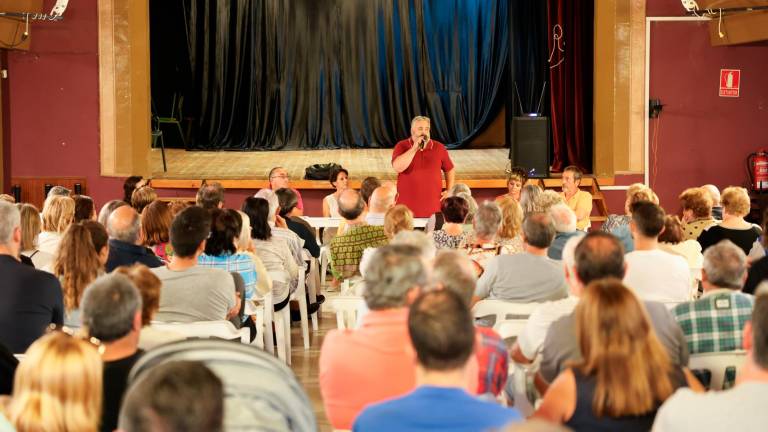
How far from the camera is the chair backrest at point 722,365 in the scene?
3605 millimetres

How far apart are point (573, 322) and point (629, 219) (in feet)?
13.7

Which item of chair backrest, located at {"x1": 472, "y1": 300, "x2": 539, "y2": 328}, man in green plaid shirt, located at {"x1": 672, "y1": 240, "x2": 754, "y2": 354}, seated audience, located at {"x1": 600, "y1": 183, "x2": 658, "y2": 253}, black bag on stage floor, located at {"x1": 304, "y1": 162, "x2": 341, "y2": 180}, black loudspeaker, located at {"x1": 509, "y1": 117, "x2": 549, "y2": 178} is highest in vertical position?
black loudspeaker, located at {"x1": 509, "y1": 117, "x2": 549, "y2": 178}

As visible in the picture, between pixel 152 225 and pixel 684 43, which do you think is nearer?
pixel 152 225

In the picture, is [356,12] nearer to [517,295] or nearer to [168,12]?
[168,12]

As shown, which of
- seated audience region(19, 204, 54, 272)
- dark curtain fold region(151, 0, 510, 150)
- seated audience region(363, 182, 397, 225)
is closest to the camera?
seated audience region(19, 204, 54, 272)

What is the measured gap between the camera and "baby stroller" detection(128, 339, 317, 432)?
237cm

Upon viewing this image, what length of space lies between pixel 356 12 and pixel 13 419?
13071 millimetres

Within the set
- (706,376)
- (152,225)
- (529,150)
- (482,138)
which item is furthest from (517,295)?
(482,138)

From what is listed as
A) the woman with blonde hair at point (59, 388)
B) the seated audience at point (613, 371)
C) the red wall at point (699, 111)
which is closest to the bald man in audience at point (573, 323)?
the seated audience at point (613, 371)

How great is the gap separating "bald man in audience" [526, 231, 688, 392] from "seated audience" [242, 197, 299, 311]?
2.86 meters

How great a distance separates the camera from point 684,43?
441 inches

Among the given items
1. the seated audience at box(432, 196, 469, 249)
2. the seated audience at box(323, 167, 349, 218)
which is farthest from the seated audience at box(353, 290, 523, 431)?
the seated audience at box(323, 167, 349, 218)

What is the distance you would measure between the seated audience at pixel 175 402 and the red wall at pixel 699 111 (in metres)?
10.0

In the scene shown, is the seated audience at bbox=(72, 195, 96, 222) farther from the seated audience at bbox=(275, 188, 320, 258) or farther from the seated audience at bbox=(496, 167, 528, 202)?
the seated audience at bbox=(496, 167, 528, 202)
